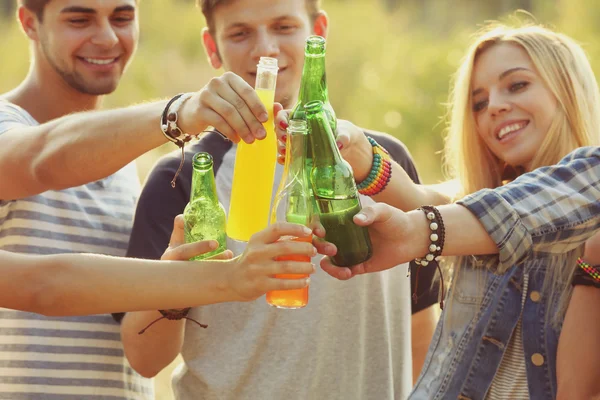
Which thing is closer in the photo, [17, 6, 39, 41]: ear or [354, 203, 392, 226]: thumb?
[354, 203, 392, 226]: thumb

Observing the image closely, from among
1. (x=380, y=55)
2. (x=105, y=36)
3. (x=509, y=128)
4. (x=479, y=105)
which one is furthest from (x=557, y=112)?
(x=380, y=55)

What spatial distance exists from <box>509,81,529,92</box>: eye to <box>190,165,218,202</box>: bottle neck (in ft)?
4.04

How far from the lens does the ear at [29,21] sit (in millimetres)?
3412

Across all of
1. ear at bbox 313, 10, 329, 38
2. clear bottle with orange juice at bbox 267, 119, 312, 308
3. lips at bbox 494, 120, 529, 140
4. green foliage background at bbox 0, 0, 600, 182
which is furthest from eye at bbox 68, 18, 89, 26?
green foliage background at bbox 0, 0, 600, 182

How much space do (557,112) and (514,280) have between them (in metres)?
0.68

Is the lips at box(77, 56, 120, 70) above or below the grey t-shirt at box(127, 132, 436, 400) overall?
above

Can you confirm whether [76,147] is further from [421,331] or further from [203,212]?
[421,331]

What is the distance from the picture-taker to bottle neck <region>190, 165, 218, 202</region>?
228 centimetres

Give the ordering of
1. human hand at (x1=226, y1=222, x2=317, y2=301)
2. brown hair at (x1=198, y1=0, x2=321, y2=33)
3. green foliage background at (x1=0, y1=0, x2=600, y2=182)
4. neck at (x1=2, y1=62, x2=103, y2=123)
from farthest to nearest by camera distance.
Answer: green foliage background at (x1=0, y1=0, x2=600, y2=182), neck at (x1=2, y1=62, x2=103, y2=123), brown hair at (x1=198, y1=0, x2=321, y2=33), human hand at (x1=226, y1=222, x2=317, y2=301)

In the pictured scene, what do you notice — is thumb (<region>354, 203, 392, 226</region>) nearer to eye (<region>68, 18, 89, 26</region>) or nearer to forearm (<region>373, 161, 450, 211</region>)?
forearm (<region>373, 161, 450, 211</region>)

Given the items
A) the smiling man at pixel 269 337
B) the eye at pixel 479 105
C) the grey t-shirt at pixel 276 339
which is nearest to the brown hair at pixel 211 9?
the smiling man at pixel 269 337

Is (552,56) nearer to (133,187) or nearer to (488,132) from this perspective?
(488,132)

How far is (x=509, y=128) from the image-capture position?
9.57 ft

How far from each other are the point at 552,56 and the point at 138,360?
174 cm
